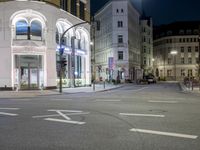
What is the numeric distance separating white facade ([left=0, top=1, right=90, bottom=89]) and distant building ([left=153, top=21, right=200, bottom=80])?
73108 mm

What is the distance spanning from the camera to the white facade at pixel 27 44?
3959 centimetres

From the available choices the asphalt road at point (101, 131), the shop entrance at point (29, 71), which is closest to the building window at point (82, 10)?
the shop entrance at point (29, 71)

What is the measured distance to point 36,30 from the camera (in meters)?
41.1

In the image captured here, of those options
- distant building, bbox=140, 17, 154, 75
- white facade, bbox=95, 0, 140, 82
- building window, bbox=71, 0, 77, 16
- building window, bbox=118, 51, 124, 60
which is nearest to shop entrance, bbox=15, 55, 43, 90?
building window, bbox=71, 0, 77, 16

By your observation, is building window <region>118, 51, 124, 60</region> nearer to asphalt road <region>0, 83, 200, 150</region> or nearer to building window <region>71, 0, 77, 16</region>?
building window <region>71, 0, 77, 16</region>

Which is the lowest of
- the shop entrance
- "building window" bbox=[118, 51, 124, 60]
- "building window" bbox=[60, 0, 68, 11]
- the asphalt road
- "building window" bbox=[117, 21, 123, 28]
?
the asphalt road

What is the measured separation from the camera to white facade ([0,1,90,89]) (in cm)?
3959

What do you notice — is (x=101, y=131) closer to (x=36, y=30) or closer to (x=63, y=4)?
(x=36, y=30)

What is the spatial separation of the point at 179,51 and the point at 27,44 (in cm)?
8097

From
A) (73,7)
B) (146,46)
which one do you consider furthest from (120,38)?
(73,7)

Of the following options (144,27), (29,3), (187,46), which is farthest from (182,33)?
(29,3)

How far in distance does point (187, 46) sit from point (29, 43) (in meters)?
82.6

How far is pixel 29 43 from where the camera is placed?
39719mm

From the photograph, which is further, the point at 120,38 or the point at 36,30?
the point at 120,38
